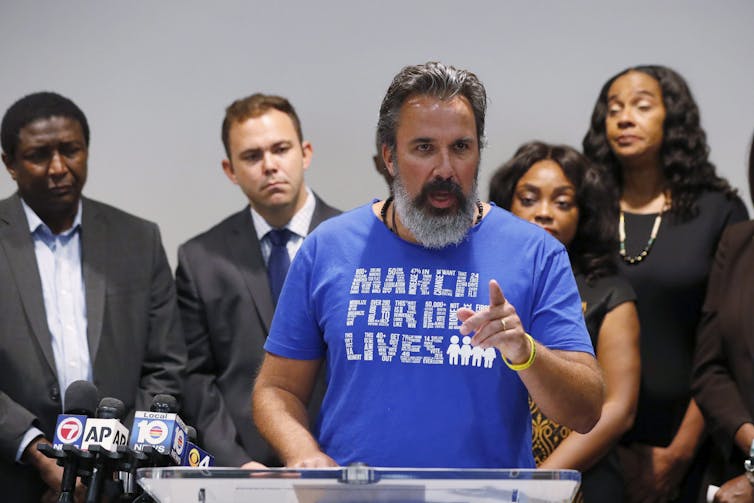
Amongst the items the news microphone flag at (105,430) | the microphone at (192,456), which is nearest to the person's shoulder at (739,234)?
the microphone at (192,456)

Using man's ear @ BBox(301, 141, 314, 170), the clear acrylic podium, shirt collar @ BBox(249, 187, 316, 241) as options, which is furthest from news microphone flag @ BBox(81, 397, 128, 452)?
man's ear @ BBox(301, 141, 314, 170)

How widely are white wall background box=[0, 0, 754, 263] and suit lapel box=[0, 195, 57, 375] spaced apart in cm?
99

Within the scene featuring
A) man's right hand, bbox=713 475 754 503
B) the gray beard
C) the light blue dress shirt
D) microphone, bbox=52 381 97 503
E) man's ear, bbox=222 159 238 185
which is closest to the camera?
A: microphone, bbox=52 381 97 503

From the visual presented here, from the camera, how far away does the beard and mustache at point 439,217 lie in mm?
2732

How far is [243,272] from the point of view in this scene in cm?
429

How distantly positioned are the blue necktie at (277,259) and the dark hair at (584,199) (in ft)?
2.64

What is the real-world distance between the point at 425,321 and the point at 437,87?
1.88ft

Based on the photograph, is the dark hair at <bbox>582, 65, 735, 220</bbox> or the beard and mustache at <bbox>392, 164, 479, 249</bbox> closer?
the beard and mustache at <bbox>392, 164, 479, 249</bbox>

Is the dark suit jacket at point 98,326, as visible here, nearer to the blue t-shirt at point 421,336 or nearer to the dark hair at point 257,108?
the dark hair at point 257,108

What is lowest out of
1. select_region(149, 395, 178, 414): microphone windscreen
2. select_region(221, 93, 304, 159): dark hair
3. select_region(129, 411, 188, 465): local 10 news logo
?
select_region(129, 411, 188, 465): local 10 news logo

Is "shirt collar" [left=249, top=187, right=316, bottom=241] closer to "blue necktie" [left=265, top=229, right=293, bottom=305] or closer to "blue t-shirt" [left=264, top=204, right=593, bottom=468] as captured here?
"blue necktie" [left=265, top=229, right=293, bottom=305]

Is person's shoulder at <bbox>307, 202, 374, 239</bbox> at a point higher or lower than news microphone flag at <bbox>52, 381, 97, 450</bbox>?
higher

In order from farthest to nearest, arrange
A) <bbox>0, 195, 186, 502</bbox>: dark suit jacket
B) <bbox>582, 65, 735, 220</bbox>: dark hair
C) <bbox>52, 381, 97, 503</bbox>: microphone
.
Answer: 1. <bbox>582, 65, 735, 220</bbox>: dark hair
2. <bbox>0, 195, 186, 502</bbox>: dark suit jacket
3. <bbox>52, 381, 97, 503</bbox>: microphone

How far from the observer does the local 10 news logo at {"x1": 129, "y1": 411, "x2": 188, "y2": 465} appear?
2525 mm
